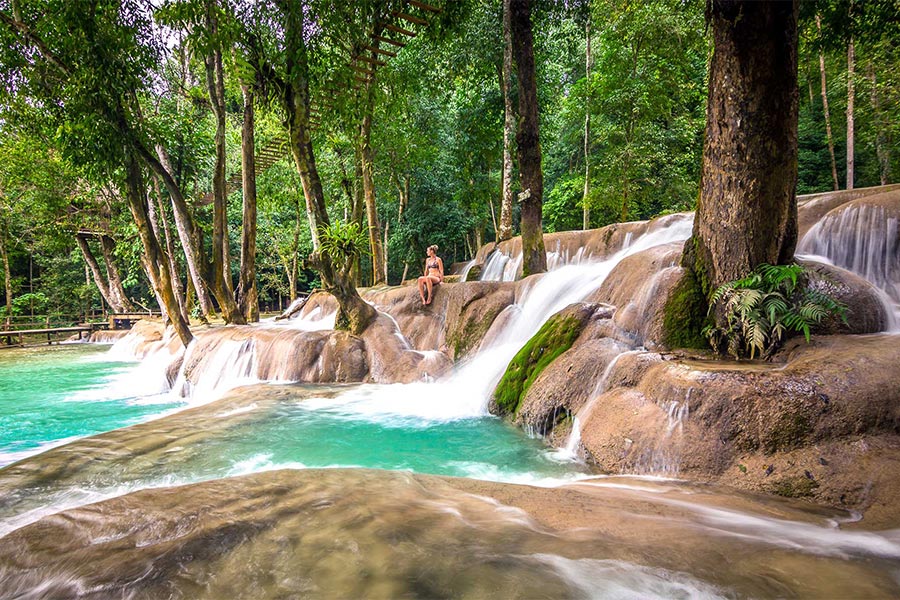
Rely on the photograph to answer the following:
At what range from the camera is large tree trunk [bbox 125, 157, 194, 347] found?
892 centimetres

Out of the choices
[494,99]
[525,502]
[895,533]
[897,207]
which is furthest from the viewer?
[494,99]

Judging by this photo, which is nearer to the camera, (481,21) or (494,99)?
(481,21)

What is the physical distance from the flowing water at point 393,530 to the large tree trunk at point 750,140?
2197mm

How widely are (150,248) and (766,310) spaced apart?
37.0 ft

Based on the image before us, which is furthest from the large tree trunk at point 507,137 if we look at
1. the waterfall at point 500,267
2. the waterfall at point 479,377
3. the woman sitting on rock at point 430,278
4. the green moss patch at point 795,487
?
the green moss patch at point 795,487

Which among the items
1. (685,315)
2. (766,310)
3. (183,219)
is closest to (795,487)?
(766,310)

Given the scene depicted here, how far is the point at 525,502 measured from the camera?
106 inches

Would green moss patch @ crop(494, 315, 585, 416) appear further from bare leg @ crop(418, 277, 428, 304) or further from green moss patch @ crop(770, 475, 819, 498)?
bare leg @ crop(418, 277, 428, 304)

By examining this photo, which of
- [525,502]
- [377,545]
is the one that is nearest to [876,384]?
[525,502]

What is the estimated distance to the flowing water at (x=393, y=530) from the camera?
1.71 metres

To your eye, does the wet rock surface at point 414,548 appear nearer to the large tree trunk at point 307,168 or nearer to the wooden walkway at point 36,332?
the large tree trunk at point 307,168

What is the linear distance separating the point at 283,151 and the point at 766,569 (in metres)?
16.1

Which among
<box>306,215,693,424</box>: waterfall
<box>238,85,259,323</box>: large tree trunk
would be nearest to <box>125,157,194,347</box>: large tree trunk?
<box>238,85,259,323</box>: large tree trunk

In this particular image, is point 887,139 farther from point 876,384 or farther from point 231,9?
point 231,9
